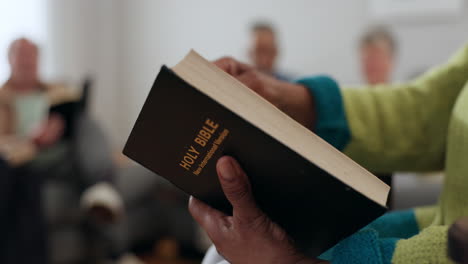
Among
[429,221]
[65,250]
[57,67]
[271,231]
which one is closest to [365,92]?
[429,221]

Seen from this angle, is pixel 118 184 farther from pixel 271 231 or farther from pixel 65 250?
pixel 271 231

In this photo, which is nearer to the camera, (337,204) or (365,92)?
(337,204)

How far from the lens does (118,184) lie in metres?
1.98

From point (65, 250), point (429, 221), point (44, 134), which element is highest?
point (429, 221)

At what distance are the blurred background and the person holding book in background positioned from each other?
584 millimetres

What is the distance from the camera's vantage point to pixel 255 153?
1.22ft

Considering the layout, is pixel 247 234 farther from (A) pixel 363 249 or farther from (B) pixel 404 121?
(B) pixel 404 121

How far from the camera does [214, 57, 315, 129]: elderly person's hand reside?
58cm

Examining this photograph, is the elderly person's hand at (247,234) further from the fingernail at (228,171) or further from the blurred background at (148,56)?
the blurred background at (148,56)

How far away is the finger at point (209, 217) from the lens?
0.44m

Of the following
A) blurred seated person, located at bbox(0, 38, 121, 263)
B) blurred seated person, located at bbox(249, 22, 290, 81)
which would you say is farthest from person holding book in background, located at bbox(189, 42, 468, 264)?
blurred seated person, located at bbox(249, 22, 290, 81)

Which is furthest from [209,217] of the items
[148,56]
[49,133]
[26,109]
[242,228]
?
[148,56]

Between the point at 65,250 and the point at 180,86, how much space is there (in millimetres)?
1687

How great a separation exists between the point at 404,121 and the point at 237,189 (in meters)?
0.35
